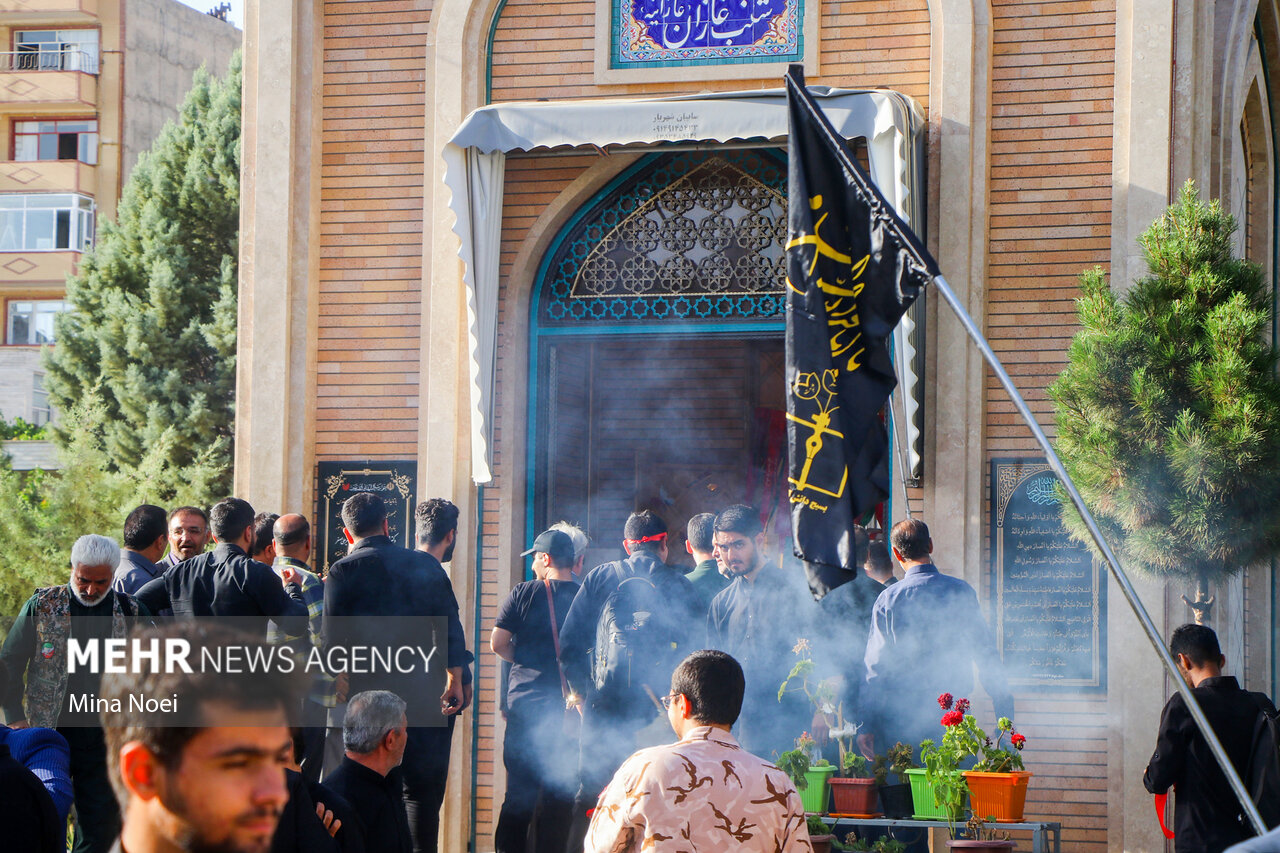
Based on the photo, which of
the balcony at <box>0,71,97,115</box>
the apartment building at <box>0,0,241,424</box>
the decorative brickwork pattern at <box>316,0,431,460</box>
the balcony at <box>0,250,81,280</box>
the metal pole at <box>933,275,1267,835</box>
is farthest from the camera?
the balcony at <box>0,71,97,115</box>

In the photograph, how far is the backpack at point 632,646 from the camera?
6648 millimetres

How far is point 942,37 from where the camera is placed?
27.3ft

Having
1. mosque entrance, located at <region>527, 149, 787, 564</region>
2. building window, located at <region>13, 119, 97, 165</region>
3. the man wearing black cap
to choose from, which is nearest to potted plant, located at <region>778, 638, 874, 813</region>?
the man wearing black cap

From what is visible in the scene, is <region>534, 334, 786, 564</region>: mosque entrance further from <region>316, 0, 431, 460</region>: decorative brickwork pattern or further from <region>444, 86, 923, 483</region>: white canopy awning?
<region>316, 0, 431, 460</region>: decorative brickwork pattern

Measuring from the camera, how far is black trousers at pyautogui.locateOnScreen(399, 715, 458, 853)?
6.43 metres

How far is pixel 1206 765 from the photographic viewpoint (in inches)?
229

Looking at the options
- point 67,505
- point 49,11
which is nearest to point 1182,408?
point 67,505

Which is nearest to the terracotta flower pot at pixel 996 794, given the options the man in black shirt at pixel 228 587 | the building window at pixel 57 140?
the man in black shirt at pixel 228 587

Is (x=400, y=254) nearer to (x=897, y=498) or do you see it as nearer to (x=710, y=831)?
(x=897, y=498)

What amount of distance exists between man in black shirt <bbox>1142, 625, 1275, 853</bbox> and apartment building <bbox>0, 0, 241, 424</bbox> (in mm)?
29613

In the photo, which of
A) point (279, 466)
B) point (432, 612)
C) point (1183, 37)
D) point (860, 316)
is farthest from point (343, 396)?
point (1183, 37)

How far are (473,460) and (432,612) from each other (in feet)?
7.23

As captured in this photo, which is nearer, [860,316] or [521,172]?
[860,316]

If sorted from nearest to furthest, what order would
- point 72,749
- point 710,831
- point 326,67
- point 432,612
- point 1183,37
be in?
point 710,831 < point 72,749 < point 432,612 < point 1183,37 < point 326,67
